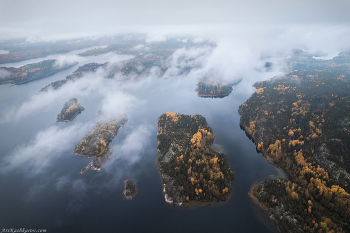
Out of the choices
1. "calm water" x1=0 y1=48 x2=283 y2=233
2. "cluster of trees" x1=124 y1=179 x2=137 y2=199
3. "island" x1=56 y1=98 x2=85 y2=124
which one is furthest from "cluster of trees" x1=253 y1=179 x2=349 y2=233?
"island" x1=56 y1=98 x2=85 y2=124

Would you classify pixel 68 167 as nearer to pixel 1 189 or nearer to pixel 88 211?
pixel 1 189

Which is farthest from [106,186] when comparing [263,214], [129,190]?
[263,214]

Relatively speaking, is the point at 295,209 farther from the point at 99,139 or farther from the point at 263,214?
the point at 99,139

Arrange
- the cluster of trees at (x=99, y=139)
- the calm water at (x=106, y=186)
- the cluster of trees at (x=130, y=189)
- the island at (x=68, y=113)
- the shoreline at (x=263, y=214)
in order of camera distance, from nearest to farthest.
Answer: the shoreline at (x=263, y=214) → the calm water at (x=106, y=186) → the cluster of trees at (x=130, y=189) → the cluster of trees at (x=99, y=139) → the island at (x=68, y=113)

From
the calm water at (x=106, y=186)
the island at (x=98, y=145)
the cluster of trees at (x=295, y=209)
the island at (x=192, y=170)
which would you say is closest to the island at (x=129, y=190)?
the calm water at (x=106, y=186)

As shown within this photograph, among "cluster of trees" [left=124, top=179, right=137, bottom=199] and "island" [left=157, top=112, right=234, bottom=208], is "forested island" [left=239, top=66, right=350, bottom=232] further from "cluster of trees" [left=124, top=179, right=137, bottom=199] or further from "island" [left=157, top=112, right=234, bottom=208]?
"cluster of trees" [left=124, top=179, right=137, bottom=199]

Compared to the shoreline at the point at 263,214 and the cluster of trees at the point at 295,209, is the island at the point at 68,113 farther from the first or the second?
the cluster of trees at the point at 295,209
